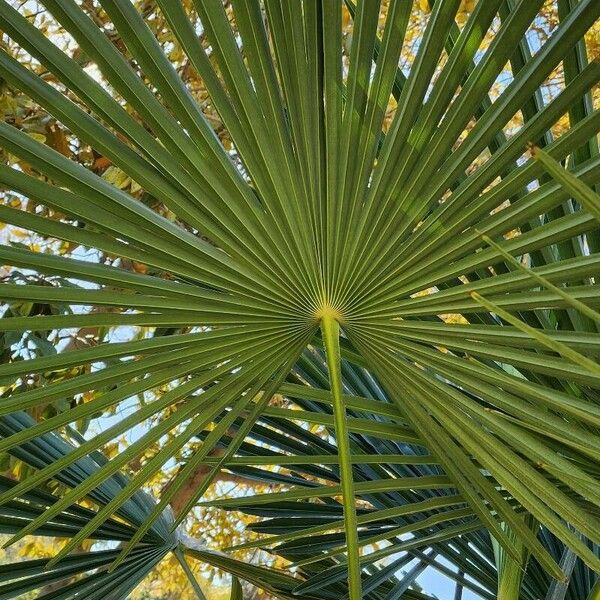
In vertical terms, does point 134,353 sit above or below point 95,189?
below

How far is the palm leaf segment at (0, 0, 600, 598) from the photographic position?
1.03 m

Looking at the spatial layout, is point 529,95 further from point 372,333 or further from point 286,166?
point 372,333

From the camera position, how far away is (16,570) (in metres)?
1.73

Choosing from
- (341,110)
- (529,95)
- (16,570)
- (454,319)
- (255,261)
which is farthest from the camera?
(454,319)

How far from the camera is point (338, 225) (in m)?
1.25

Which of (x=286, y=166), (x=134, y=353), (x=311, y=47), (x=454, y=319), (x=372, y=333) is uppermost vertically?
(x=454, y=319)

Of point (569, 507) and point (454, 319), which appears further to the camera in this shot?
point (454, 319)

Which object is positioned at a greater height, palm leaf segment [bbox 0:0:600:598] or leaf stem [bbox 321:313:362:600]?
palm leaf segment [bbox 0:0:600:598]

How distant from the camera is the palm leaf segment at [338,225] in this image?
1031 millimetres

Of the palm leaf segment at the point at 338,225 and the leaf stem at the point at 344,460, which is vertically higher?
the palm leaf segment at the point at 338,225

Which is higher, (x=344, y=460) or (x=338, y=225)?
(x=338, y=225)

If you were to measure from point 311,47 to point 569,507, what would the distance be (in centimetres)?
74

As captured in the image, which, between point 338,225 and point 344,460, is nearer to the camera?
point 344,460

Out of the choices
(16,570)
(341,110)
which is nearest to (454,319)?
(16,570)
